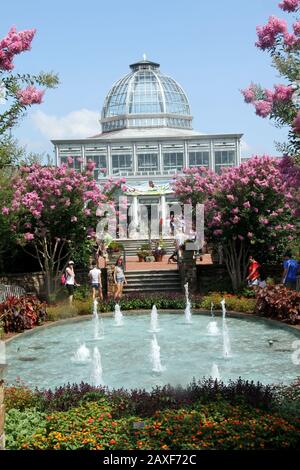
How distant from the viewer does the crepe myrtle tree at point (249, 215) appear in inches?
759

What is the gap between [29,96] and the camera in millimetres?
6871

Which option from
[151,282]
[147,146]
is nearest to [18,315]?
[151,282]

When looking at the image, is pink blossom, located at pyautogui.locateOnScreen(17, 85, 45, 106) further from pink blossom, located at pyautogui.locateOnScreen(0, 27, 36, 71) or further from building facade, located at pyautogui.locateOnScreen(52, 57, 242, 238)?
building facade, located at pyautogui.locateOnScreen(52, 57, 242, 238)

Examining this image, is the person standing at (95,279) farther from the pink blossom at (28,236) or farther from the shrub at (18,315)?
the shrub at (18,315)

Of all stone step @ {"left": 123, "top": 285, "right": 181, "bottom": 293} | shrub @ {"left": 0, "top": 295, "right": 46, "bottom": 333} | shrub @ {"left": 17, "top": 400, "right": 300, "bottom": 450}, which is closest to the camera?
shrub @ {"left": 17, "top": 400, "right": 300, "bottom": 450}

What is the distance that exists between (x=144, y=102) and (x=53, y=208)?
54948 mm

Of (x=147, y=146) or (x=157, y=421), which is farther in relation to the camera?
(x=147, y=146)

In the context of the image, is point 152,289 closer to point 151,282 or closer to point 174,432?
point 151,282

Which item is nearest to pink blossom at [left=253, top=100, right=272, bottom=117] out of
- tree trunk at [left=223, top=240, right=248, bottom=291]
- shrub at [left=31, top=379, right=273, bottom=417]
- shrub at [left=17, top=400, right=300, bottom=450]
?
shrub at [left=17, top=400, right=300, bottom=450]

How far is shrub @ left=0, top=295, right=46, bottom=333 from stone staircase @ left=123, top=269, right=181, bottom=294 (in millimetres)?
5765

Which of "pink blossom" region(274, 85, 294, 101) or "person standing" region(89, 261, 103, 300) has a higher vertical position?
"pink blossom" region(274, 85, 294, 101)

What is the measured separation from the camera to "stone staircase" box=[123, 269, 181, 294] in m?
21.6

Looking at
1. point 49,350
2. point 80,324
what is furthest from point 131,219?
point 49,350
